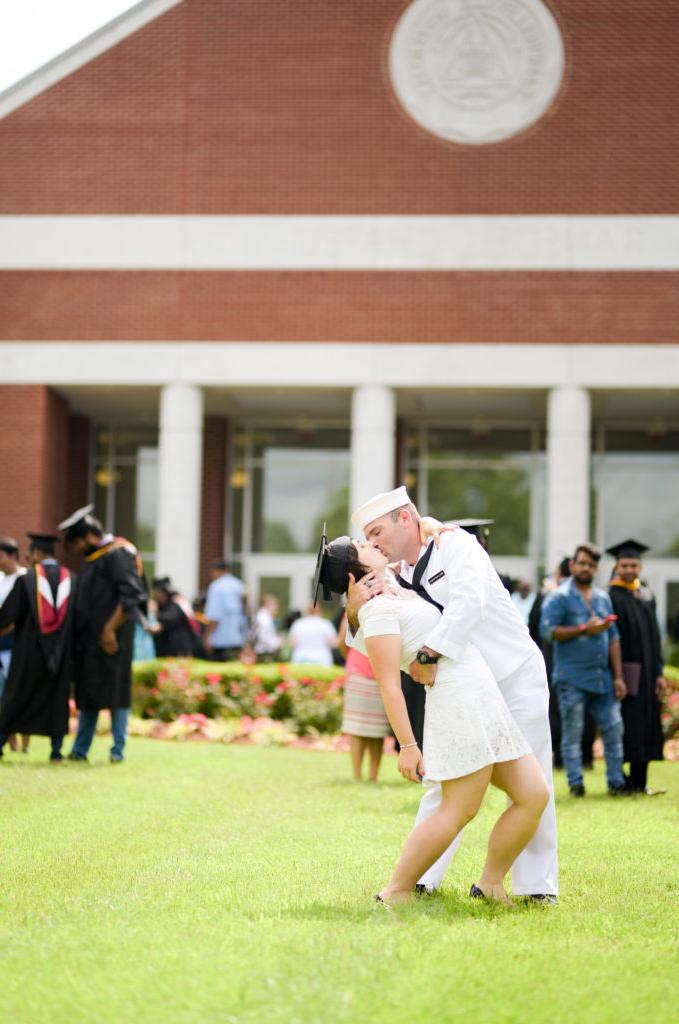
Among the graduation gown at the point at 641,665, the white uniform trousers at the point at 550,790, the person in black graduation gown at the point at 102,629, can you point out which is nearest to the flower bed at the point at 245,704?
the person in black graduation gown at the point at 102,629

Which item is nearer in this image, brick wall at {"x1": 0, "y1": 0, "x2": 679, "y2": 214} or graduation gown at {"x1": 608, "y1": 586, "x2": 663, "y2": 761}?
graduation gown at {"x1": 608, "y1": 586, "x2": 663, "y2": 761}

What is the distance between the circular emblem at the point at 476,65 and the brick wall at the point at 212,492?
7.48 m

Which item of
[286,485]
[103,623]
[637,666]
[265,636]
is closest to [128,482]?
[286,485]

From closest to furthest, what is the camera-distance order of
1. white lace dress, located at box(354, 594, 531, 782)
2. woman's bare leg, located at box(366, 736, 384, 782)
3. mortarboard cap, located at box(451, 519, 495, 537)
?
white lace dress, located at box(354, 594, 531, 782), mortarboard cap, located at box(451, 519, 495, 537), woman's bare leg, located at box(366, 736, 384, 782)

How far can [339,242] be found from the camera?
24.6 meters

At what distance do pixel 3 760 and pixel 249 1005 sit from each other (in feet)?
26.3

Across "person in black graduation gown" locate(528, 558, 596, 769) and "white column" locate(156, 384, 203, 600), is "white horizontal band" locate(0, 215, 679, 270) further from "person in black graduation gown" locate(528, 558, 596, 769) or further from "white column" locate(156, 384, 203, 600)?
"person in black graduation gown" locate(528, 558, 596, 769)

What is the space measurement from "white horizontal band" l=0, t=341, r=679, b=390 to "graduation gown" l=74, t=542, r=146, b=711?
13025 mm

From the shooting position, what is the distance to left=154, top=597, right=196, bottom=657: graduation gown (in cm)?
1877

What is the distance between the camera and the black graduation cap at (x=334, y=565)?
561cm

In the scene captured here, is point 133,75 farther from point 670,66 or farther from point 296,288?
point 670,66

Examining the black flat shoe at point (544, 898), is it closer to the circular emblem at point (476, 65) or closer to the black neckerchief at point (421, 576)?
the black neckerchief at point (421, 576)

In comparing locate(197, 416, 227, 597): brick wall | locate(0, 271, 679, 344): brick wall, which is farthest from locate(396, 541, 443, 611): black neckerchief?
locate(197, 416, 227, 597): brick wall

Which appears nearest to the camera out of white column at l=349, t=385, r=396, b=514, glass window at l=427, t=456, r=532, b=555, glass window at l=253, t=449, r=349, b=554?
white column at l=349, t=385, r=396, b=514
